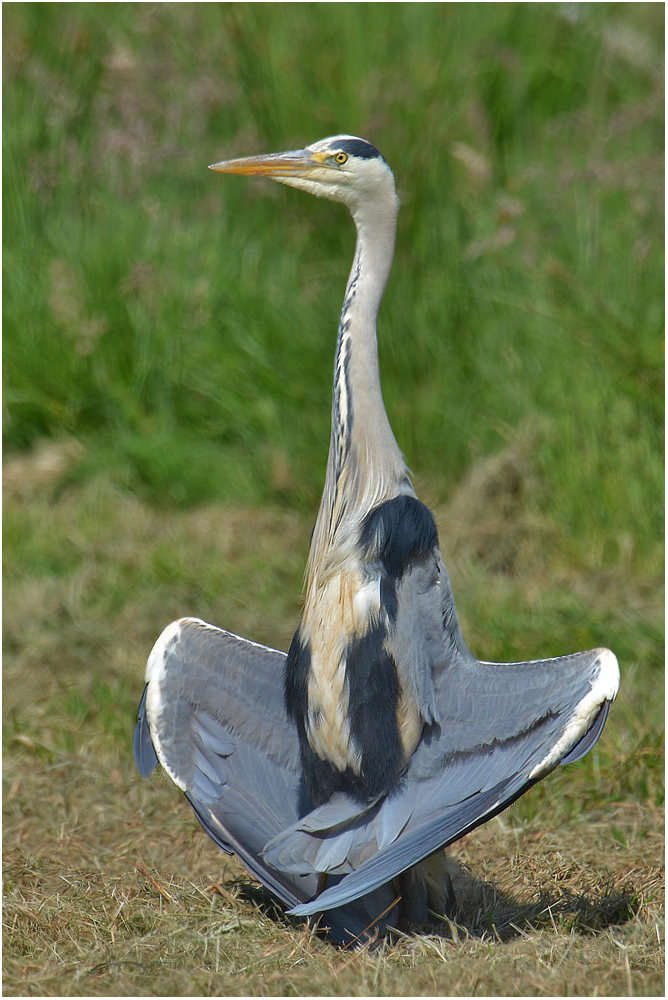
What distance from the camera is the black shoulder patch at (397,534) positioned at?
9.13 feet

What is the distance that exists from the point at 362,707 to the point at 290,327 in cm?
319

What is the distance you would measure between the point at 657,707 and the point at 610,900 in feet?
3.28

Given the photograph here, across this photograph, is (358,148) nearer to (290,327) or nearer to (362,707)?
(362,707)

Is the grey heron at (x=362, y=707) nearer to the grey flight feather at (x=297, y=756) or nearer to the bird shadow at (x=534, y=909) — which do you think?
the grey flight feather at (x=297, y=756)

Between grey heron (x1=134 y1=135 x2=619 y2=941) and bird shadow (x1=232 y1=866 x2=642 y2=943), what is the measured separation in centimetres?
13

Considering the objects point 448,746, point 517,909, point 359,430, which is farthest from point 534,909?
point 359,430

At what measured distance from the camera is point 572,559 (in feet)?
16.3

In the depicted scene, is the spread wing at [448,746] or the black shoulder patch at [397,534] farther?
the black shoulder patch at [397,534]

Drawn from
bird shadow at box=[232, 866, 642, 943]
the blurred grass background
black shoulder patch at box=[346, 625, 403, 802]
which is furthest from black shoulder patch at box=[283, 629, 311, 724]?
the blurred grass background

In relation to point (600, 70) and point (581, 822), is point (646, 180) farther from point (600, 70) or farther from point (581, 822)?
point (581, 822)

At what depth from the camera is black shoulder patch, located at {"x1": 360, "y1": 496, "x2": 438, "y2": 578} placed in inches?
110

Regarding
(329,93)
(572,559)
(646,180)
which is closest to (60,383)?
(329,93)

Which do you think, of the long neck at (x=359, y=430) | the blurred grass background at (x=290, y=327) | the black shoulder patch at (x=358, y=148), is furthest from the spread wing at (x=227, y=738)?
the black shoulder patch at (x=358, y=148)

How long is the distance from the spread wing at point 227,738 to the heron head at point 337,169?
1.24 meters
